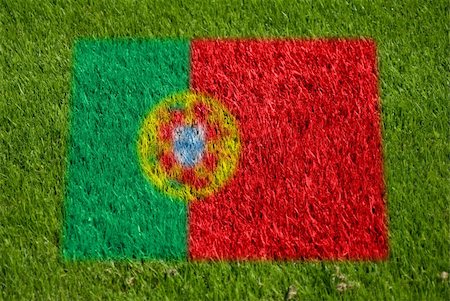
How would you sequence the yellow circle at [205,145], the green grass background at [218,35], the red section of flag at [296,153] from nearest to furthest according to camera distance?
the green grass background at [218,35] → the red section of flag at [296,153] → the yellow circle at [205,145]

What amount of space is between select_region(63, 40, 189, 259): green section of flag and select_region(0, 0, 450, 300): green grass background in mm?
71

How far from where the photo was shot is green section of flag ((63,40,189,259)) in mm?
3719

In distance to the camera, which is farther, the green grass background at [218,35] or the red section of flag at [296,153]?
the red section of flag at [296,153]

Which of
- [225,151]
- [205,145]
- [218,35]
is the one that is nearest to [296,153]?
[225,151]

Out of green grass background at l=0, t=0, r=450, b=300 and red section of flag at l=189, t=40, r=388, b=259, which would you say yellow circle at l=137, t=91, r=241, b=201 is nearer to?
red section of flag at l=189, t=40, r=388, b=259

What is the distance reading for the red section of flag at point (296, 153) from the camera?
3.70 m

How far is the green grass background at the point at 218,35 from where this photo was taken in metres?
3.59

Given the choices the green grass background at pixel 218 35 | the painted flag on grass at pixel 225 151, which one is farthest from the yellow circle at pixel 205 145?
the green grass background at pixel 218 35

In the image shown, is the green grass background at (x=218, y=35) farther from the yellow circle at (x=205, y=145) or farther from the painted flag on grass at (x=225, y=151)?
the yellow circle at (x=205, y=145)

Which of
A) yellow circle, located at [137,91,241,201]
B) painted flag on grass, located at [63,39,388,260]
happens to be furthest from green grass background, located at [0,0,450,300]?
yellow circle, located at [137,91,241,201]

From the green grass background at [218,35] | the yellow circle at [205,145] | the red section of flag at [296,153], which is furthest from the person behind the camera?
the yellow circle at [205,145]

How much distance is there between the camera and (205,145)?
3928mm

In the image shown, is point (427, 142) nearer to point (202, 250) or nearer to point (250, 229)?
point (250, 229)

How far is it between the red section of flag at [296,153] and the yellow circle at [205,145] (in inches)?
2.1
